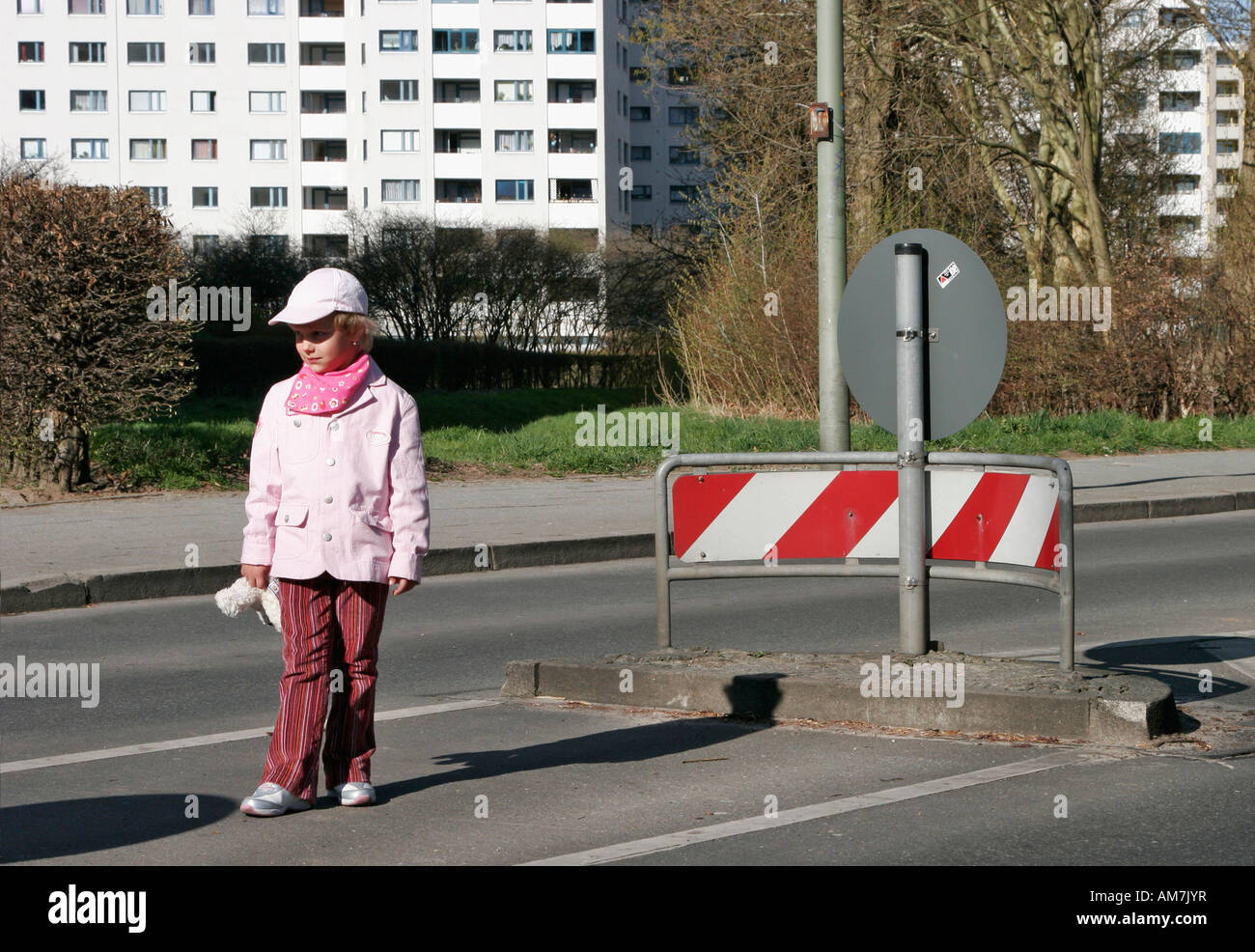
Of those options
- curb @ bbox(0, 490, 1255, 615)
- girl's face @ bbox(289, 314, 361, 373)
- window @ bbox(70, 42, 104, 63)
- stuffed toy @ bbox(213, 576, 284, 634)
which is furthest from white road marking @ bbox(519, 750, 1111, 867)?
window @ bbox(70, 42, 104, 63)

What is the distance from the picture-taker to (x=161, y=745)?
6258 mm

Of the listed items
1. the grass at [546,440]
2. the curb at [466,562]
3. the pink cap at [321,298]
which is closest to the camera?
the pink cap at [321,298]

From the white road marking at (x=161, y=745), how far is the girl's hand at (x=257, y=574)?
1.55m

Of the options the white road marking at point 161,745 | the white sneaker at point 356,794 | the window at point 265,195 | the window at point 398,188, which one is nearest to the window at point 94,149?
the window at point 265,195

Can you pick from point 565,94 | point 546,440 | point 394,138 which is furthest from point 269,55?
point 546,440

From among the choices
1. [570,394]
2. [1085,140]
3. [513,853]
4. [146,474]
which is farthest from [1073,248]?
[513,853]

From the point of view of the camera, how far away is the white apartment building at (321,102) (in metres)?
81.4

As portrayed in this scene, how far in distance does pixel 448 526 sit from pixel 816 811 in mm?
8770

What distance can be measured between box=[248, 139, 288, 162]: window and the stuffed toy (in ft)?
270

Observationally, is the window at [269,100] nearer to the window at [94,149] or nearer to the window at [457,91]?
the window at [94,149]

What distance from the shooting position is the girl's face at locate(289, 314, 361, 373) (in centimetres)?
494

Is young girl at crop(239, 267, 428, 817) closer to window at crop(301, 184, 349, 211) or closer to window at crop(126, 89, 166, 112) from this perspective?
window at crop(301, 184, 349, 211)

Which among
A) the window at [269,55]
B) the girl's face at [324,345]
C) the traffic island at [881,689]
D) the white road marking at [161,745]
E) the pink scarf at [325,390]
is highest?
the window at [269,55]

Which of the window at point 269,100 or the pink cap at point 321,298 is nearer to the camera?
the pink cap at point 321,298
